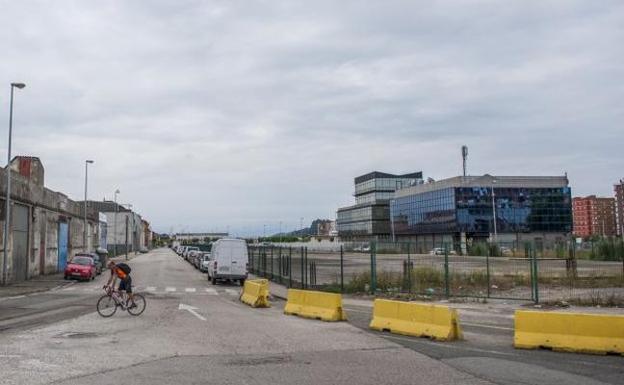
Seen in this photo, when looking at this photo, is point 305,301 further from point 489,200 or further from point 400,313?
point 489,200

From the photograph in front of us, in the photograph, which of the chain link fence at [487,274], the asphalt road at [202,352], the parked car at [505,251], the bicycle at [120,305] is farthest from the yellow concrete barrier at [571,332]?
the parked car at [505,251]

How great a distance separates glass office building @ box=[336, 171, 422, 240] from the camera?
533 feet

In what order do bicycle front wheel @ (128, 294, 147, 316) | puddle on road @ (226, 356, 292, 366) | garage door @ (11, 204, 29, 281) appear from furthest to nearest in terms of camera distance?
garage door @ (11, 204, 29, 281), bicycle front wheel @ (128, 294, 147, 316), puddle on road @ (226, 356, 292, 366)

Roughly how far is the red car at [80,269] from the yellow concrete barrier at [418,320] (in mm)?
29792

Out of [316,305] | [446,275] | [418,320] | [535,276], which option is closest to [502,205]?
[446,275]

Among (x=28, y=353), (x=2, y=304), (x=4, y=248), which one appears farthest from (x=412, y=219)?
(x=28, y=353)

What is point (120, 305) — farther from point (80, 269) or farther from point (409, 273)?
point (80, 269)

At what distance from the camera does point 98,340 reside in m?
12.6

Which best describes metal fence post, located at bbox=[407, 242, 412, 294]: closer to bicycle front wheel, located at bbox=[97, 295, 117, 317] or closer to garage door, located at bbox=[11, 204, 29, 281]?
bicycle front wheel, located at bbox=[97, 295, 117, 317]

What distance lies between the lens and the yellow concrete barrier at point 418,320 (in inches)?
496

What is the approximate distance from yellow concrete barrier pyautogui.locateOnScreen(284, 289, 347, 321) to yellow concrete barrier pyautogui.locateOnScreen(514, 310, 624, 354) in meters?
5.49

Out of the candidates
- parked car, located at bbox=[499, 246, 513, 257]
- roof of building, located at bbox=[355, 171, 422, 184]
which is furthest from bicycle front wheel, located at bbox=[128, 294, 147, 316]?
roof of building, located at bbox=[355, 171, 422, 184]

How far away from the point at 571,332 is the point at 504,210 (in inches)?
4530

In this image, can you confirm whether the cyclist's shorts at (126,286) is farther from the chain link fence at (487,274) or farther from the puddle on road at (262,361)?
the chain link fence at (487,274)
